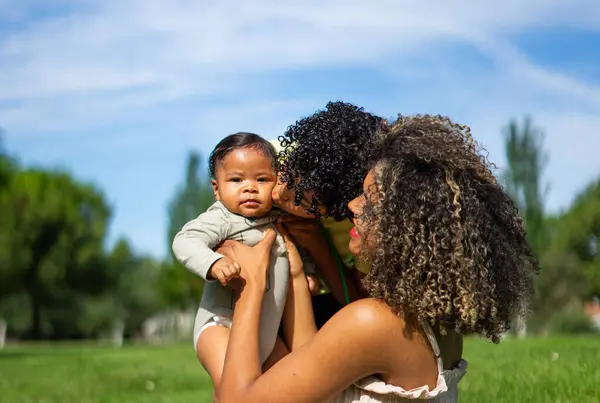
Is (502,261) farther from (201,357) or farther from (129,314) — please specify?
(129,314)

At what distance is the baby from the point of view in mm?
3133

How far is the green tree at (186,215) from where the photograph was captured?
4816 centimetres

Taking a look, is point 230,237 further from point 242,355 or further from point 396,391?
point 396,391

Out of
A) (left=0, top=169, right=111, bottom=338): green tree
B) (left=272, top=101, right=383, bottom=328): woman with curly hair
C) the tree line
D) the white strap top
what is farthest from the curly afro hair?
(left=0, top=169, right=111, bottom=338): green tree

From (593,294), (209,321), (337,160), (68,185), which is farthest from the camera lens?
(68,185)

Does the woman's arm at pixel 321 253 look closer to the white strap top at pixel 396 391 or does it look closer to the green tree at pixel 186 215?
the white strap top at pixel 396 391

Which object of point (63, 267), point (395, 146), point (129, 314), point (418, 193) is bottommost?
point (129, 314)

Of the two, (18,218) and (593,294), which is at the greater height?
(18,218)

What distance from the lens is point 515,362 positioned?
5.83m

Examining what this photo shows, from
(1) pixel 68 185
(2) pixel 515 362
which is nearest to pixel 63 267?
(1) pixel 68 185

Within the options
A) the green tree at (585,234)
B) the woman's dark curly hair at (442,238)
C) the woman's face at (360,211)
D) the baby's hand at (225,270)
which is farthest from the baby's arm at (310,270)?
the green tree at (585,234)

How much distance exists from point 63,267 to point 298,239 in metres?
37.9

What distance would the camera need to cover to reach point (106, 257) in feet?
145

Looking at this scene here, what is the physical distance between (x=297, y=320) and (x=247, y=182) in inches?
27.4
